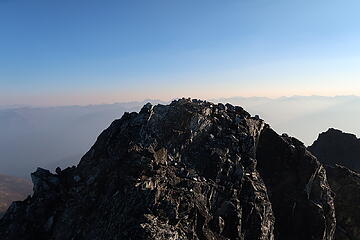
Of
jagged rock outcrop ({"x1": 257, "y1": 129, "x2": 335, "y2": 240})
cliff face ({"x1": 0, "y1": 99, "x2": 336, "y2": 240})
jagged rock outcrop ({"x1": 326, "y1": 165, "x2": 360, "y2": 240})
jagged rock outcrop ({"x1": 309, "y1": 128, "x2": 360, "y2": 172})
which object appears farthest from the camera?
jagged rock outcrop ({"x1": 309, "y1": 128, "x2": 360, "y2": 172})

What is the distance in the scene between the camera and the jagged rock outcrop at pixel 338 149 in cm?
12744

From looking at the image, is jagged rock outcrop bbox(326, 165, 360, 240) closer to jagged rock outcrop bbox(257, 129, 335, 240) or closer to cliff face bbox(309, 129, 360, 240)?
cliff face bbox(309, 129, 360, 240)

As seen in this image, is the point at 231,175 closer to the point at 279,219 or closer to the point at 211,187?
the point at 211,187

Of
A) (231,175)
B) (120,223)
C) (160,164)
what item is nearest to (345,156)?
(231,175)

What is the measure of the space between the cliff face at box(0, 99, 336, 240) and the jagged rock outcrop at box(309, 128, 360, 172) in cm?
7240

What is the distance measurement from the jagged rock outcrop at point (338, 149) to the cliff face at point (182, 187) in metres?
72.4

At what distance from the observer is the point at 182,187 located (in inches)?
1708

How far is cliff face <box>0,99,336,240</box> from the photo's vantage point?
39281 millimetres

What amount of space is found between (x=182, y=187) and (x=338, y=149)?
107306mm

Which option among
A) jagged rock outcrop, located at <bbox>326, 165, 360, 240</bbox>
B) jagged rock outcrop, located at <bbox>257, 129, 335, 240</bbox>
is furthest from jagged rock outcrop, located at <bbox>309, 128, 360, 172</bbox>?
jagged rock outcrop, located at <bbox>257, 129, 335, 240</bbox>

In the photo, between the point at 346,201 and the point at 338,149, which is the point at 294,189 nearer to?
the point at 346,201

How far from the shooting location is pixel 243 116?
66125mm

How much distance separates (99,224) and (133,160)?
9.41 m

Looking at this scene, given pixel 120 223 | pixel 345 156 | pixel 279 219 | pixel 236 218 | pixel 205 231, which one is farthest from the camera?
pixel 345 156
